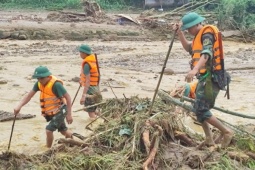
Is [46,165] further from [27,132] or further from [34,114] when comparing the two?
[34,114]

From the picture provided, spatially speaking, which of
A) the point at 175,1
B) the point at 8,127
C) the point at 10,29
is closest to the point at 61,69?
the point at 8,127

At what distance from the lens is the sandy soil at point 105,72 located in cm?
943

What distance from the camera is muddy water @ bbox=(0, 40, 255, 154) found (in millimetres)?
9376

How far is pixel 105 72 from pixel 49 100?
315 inches

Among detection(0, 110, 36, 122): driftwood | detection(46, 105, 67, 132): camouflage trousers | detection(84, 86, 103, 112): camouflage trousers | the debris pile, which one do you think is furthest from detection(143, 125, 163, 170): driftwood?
detection(0, 110, 36, 122): driftwood

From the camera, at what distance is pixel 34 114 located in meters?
10.2

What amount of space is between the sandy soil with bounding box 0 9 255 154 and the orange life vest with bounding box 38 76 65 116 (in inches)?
26.0

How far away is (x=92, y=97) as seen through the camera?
934 cm

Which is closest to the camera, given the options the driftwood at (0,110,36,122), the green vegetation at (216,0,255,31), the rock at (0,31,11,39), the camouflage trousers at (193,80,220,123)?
the camouflage trousers at (193,80,220,123)

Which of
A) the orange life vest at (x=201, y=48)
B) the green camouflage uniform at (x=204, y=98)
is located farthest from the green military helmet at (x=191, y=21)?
the green camouflage uniform at (x=204, y=98)

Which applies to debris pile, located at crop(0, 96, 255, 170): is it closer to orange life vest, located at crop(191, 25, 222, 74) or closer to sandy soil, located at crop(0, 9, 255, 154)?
orange life vest, located at crop(191, 25, 222, 74)

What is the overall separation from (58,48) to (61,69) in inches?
207

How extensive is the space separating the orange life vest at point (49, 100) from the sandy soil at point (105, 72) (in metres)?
0.66

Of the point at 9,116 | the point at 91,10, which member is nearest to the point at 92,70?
the point at 9,116
